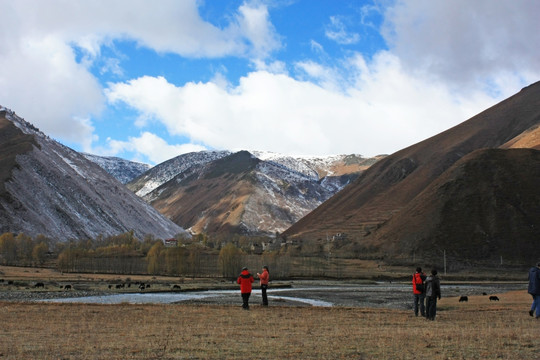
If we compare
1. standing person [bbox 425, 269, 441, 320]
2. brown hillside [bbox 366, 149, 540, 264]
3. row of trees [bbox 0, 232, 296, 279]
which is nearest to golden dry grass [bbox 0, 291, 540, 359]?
standing person [bbox 425, 269, 441, 320]

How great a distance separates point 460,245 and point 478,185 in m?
32.6

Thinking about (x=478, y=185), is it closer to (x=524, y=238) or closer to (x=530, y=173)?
(x=530, y=173)

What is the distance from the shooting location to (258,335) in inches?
929

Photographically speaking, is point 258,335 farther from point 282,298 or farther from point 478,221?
point 478,221

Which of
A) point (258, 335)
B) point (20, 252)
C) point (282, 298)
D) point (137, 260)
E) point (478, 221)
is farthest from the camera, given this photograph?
point (20, 252)

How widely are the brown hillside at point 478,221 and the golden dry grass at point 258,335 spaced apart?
141 metres

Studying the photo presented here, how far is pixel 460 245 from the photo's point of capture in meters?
170

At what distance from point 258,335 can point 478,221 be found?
16664cm

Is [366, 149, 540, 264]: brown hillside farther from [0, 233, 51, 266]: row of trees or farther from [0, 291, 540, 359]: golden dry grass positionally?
[0, 291, 540, 359]: golden dry grass

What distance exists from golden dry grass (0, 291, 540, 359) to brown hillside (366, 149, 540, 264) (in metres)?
141

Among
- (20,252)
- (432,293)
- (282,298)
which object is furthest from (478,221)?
(432,293)

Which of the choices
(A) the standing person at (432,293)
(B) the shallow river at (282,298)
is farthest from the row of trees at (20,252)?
(A) the standing person at (432,293)

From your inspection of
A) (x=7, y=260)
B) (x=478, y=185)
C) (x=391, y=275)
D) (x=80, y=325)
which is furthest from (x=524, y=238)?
(x=80, y=325)

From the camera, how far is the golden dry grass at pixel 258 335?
61.4ft
